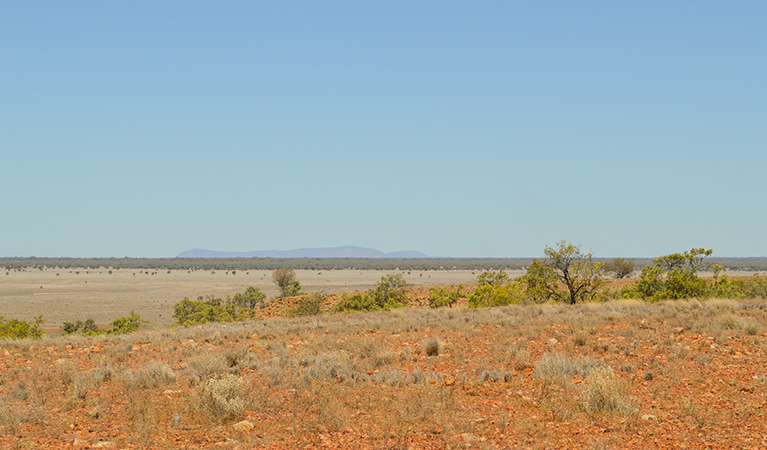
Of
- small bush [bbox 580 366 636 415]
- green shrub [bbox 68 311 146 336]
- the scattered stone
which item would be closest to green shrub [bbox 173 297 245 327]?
green shrub [bbox 68 311 146 336]

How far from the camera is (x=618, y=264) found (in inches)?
3098

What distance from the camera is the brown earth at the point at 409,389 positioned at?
9586 mm

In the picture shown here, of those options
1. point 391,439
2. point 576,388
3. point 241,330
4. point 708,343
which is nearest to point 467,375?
point 576,388

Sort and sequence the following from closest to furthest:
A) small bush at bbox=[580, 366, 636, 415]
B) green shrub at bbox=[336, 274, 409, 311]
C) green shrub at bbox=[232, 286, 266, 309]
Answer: small bush at bbox=[580, 366, 636, 415]
green shrub at bbox=[336, 274, 409, 311]
green shrub at bbox=[232, 286, 266, 309]

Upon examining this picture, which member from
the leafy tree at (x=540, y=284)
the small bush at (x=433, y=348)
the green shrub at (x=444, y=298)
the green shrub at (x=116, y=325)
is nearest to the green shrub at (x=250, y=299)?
the green shrub at (x=116, y=325)

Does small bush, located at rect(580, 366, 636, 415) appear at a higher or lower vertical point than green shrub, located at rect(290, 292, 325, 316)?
higher

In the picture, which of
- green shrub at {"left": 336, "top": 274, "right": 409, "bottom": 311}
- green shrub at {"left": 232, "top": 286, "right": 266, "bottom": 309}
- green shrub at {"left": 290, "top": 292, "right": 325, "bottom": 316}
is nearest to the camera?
green shrub at {"left": 336, "top": 274, "right": 409, "bottom": 311}

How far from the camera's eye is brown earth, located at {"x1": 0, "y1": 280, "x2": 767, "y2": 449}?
31.4ft

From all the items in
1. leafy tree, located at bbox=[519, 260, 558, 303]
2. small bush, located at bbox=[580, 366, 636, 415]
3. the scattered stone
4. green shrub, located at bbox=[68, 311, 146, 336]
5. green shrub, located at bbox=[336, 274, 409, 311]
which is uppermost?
leafy tree, located at bbox=[519, 260, 558, 303]

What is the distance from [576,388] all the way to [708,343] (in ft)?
19.4

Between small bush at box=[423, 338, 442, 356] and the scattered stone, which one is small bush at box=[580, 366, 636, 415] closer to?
small bush at box=[423, 338, 442, 356]

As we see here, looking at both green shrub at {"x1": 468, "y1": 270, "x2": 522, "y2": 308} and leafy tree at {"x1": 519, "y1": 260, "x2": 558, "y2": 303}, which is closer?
leafy tree at {"x1": 519, "y1": 260, "x2": 558, "y2": 303}

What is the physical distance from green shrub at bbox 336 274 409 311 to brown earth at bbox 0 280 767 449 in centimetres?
2385

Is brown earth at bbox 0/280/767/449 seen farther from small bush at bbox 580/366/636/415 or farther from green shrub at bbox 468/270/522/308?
green shrub at bbox 468/270/522/308
